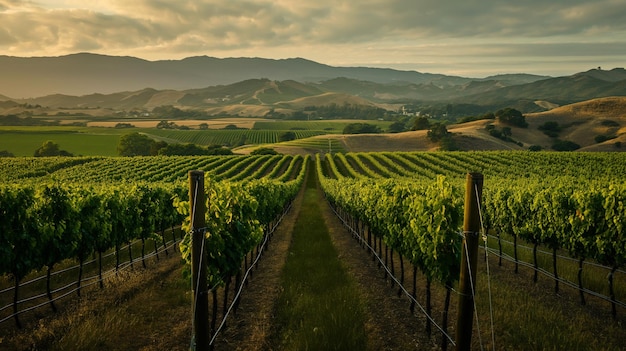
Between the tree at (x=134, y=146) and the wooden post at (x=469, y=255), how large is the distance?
109084mm

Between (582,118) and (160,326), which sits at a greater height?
(582,118)

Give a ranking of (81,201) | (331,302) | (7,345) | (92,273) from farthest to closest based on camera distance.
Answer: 1. (92,273)
2. (81,201)
3. (331,302)
4. (7,345)

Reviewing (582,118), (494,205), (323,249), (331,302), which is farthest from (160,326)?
(582,118)

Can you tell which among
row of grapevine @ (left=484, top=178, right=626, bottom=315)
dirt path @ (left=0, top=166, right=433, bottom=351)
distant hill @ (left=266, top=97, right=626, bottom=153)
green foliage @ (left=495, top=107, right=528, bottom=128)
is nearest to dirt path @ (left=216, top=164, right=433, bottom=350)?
dirt path @ (left=0, top=166, right=433, bottom=351)

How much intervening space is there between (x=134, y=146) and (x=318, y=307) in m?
107

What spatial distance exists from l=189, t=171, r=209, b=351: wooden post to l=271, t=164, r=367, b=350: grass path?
2.42 m

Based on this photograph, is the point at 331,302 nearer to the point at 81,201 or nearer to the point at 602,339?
the point at 602,339

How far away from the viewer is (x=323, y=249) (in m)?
17.7

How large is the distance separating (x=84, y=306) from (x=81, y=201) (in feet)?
11.0

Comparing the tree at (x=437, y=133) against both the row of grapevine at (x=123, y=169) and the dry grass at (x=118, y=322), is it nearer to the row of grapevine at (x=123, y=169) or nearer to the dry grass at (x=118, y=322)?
the row of grapevine at (x=123, y=169)

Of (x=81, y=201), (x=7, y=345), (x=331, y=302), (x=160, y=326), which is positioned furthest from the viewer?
→ (x=81, y=201)

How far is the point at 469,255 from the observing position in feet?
18.2

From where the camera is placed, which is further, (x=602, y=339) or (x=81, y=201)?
(x=81, y=201)

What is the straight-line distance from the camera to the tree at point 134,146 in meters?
103
